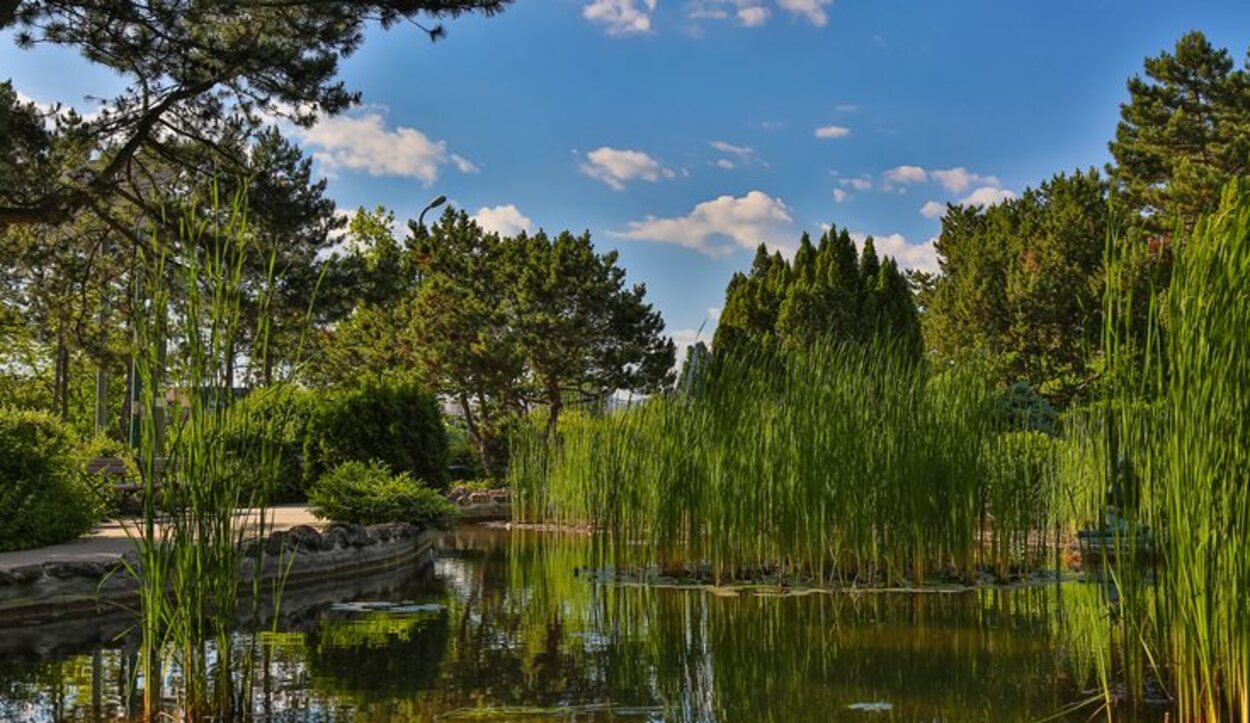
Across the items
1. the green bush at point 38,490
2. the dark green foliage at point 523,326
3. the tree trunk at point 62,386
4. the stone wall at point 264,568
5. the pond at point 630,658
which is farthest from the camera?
the dark green foliage at point 523,326

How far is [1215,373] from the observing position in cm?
316

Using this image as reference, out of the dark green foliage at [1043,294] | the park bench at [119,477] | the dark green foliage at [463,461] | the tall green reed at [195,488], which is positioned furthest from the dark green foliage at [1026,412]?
the dark green foliage at [463,461]

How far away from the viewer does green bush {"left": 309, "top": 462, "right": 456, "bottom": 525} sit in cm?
1056

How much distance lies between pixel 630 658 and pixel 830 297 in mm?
14132

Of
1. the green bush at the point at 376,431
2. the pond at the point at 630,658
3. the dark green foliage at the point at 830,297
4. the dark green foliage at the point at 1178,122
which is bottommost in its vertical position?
the pond at the point at 630,658

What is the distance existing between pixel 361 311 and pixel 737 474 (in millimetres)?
17873

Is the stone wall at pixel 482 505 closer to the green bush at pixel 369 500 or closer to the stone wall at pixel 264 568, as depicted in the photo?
the green bush at pixel 369 500

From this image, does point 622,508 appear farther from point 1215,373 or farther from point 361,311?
point 361,311

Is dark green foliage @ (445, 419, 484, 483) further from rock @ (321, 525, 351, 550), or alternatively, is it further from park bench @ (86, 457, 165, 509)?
rock @ (321, 525, 351, 550)

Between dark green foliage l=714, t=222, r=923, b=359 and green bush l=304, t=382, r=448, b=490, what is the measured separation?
19.0 ft

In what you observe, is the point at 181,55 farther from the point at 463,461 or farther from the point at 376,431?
the point at 463,461

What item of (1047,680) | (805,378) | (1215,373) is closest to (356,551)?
(805,378)

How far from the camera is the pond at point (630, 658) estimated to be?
169 inches

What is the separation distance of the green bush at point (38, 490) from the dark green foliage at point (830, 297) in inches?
404
